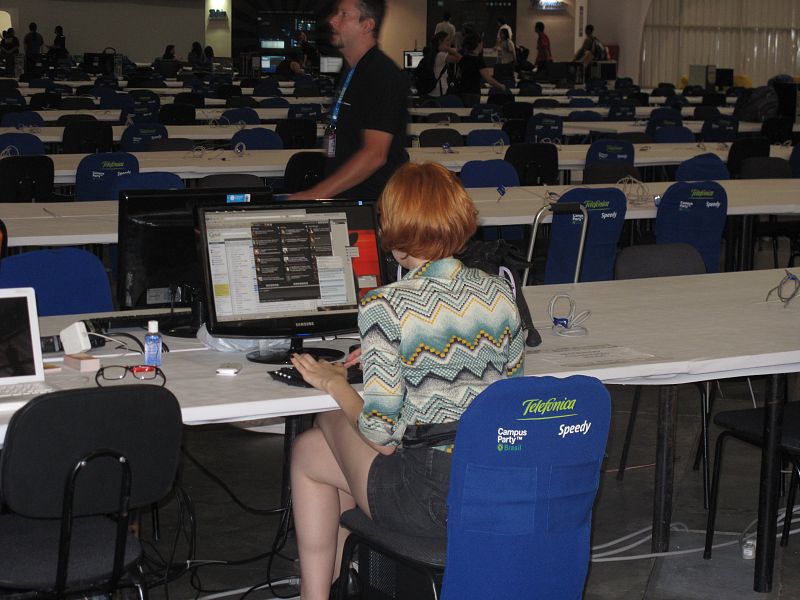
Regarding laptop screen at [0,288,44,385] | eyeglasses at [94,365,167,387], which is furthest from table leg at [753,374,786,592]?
laptop screen at [0,288,44,385]

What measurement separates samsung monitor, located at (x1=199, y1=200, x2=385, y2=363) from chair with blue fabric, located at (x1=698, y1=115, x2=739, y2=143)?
27.4 feet

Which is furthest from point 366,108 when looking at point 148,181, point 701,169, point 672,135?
point 672,135

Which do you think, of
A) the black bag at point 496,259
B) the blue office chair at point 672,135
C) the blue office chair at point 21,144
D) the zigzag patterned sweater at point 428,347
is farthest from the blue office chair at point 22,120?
the zigzag patterned sweater at point 428,347

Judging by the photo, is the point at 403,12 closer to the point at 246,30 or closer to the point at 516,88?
the point at 246,30

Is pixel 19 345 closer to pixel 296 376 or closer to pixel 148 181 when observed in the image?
pixel 296 376

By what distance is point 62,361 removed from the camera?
8.79 ft

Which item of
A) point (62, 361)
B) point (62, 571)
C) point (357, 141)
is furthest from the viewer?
point (357, 141)

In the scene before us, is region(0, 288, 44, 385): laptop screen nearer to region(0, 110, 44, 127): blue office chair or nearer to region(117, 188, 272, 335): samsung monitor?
region(117, 188, 272, 335): samsung monitor

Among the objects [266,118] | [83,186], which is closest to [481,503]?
[83,186]

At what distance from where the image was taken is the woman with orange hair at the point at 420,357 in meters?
2.21

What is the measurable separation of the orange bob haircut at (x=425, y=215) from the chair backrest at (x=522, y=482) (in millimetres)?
402

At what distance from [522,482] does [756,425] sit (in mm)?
1320

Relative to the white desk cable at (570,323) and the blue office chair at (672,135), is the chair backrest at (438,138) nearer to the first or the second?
the blue office chair at (672,135)

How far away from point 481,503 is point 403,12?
79.4 feet
